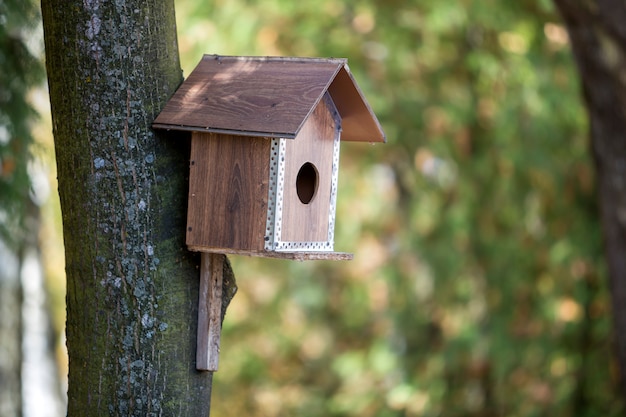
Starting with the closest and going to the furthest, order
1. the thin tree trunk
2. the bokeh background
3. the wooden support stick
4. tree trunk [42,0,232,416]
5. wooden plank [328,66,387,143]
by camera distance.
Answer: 1. tree trunk [42,0,232,416]
2. the wooden support stick
3. wooden plank [328,66,387,143]
4. the thin tree trunk
5. the bokeh background

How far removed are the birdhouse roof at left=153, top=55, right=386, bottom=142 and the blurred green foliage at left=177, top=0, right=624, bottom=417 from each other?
3.44m

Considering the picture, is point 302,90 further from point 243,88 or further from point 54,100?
point 54,100

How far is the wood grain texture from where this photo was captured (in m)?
2.41

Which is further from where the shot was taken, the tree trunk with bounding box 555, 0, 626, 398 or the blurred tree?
the tree trunk with bounding box 555, 0, 626, 398

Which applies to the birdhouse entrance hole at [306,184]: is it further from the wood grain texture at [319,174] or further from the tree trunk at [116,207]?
the tree trunk at [116,207]

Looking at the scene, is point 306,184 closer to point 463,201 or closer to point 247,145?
point 247,145

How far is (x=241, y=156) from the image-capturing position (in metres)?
2.36

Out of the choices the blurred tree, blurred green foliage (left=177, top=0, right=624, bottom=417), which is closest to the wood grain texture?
the blurred tree

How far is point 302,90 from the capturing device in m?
2.32

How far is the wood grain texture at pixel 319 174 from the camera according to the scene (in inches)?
95.0

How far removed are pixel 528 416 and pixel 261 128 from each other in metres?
5.21

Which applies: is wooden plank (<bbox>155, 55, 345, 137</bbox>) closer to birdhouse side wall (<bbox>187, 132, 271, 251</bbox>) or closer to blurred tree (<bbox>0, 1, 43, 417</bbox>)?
birdhouse side wall (<bbox>187, 132, 271, 251</bbox>)

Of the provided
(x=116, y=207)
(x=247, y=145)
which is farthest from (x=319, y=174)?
(x=116, y=207)

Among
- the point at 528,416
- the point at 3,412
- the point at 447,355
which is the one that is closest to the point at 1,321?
the point at 3,412
